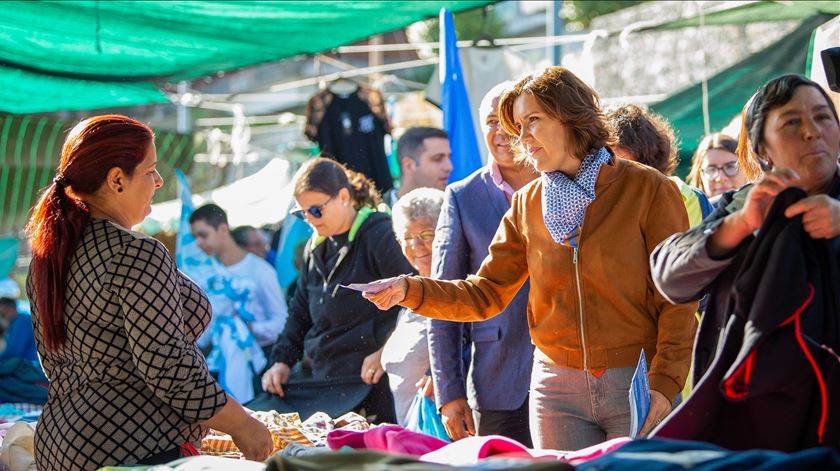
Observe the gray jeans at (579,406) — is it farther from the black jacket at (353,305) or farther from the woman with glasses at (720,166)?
the woman with glasses at (720,166)

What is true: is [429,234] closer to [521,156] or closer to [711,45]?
[521,156]

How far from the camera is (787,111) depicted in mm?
2121

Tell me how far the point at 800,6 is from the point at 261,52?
3200 mm

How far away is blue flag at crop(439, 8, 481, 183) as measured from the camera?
5305 mm

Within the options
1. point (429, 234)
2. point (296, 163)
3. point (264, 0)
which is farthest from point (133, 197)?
point (296, 163)

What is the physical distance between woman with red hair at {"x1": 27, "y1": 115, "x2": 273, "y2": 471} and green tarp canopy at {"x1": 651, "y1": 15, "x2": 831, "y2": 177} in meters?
4.18

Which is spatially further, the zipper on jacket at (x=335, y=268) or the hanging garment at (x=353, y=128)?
the hanging garment at (x=353, y=128)

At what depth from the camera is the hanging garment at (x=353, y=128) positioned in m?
7.79

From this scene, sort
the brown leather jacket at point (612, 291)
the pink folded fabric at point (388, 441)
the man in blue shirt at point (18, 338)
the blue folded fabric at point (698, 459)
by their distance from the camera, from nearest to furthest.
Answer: the blue folded fabric at point (698, 459) < the pink folded fabric at point (388, 441) < the brown leather jacket at point (612, 291) < the man in blue shirt at point (18, 338)

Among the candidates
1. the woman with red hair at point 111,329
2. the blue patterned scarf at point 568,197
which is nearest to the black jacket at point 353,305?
the woman with red hair at point 111,329

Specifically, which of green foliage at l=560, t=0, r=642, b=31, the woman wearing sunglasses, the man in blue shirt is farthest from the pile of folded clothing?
green foliage at l=560, t=0, r=642, b=31

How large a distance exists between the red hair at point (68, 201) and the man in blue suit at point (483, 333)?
1.12 meters

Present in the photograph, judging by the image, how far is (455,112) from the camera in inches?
218

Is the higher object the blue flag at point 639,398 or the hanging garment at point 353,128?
the hanging garment at point 353,128
